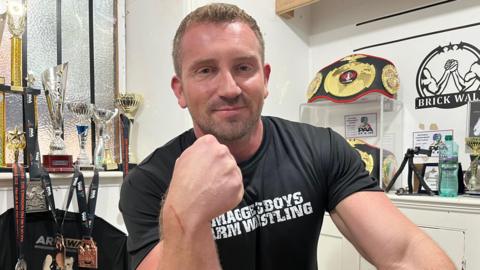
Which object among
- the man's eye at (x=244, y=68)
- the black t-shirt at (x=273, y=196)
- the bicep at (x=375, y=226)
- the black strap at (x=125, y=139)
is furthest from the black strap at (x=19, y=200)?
the bicep at (x=375, y=226)

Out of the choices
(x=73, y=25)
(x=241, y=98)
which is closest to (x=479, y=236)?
(x=241, y=98)

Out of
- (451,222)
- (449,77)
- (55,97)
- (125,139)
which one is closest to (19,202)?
(55,97)

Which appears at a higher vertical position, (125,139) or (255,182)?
(125,139)

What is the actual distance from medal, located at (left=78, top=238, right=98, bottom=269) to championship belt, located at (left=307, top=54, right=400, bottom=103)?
1.40m

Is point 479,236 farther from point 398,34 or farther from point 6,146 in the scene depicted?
point 6,146

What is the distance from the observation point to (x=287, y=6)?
91.3 inches

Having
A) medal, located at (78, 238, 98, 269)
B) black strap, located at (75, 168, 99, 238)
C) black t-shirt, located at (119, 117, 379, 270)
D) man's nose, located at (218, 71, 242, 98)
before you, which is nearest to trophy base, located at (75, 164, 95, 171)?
black strap, located at (75, 168, 99, 238)

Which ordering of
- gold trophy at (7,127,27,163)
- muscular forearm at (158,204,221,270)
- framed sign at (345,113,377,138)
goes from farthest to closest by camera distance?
framed sign at (345,113,377,138) < gold trophy at (7,127,27,163) < muscular forearm at (158,204,221,270)

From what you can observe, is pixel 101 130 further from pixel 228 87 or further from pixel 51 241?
pixel 228 87

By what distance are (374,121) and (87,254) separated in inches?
64.4

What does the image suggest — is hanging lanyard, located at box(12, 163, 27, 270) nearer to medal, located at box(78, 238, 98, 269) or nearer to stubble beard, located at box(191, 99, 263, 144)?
medal, located at box(78, 238, 98, 269)

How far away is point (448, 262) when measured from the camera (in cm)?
87

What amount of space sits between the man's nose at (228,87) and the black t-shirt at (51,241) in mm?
1106

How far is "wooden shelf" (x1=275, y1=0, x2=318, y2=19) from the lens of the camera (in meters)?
2.24
